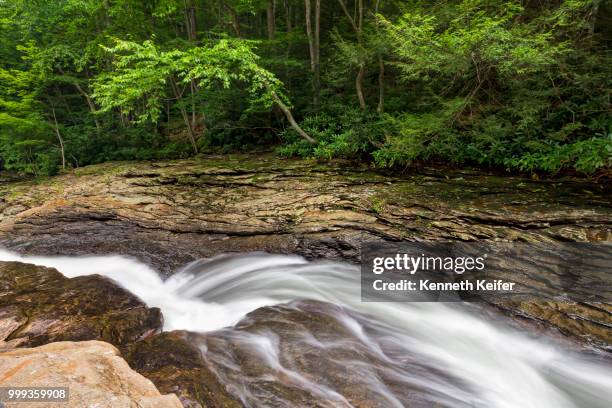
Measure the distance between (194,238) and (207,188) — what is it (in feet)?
8.78

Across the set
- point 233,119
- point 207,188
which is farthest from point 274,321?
point 233,119

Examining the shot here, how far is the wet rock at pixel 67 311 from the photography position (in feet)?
10.6

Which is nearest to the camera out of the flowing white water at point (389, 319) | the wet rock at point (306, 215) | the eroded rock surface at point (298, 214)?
the flowing white water at point (389, 319)

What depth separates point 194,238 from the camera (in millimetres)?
5895

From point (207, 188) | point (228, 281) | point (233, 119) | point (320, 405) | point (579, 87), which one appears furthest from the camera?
point (233, 119)

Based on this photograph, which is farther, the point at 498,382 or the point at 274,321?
the point at 274,321

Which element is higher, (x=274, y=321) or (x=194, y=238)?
(x=194, y=238)

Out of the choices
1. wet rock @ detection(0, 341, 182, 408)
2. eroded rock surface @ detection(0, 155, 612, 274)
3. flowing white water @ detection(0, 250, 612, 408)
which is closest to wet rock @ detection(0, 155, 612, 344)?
eroded rock surface @ detection(0, 155, 612, 274)

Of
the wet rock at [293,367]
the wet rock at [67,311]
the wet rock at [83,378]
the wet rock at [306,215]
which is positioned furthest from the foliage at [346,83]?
the wet rock at [83,378]

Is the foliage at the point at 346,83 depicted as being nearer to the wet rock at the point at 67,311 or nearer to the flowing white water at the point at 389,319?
the flowing white water at the point at 389,319

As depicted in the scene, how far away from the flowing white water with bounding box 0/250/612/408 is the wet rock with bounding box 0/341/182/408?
1.20 m

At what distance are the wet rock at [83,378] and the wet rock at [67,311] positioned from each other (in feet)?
2.43

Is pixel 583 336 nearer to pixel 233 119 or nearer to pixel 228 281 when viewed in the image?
pixel 228 281

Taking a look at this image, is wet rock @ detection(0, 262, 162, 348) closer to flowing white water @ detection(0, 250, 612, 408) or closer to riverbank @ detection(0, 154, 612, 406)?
riverbank @ detection(0, 154, 612, 406)
